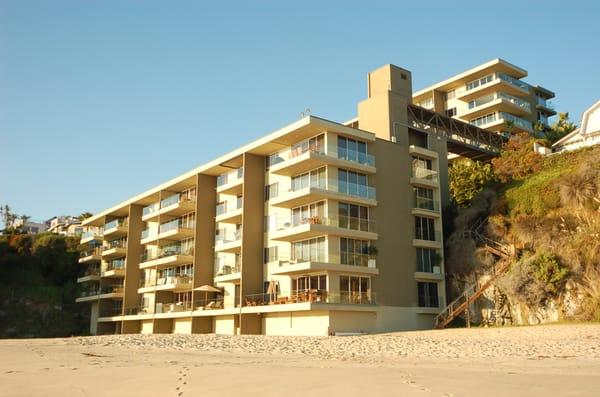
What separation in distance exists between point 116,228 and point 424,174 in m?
35.2

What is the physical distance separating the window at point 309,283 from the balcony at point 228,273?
5.23 meters

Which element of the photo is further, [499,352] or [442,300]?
[442,300]

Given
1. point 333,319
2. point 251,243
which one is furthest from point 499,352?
point 251,243

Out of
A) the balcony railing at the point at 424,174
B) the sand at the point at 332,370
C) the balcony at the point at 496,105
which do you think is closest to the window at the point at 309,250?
the balcony railing at the point at 424,174

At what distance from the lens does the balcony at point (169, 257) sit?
4991 centimetres

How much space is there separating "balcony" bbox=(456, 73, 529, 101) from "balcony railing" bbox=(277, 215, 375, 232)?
37709mm

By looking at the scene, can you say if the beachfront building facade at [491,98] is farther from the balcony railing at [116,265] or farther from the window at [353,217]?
the balcony railing at [116,265]

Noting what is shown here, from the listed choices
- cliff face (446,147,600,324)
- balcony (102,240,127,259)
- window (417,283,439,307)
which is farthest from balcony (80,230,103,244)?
cliff face (446,147,600,324)

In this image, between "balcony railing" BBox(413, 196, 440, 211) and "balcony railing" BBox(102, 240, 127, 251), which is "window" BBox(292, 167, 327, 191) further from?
"balcony railing" BBox(102, 240, 127, 251)

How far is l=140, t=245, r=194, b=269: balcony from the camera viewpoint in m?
49.9

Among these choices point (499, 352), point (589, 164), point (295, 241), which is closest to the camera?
point (499, 352)

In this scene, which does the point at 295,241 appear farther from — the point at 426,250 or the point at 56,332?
the point at 56,332

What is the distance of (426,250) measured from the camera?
42.6 meters

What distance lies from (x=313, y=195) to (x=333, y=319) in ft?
26.1
